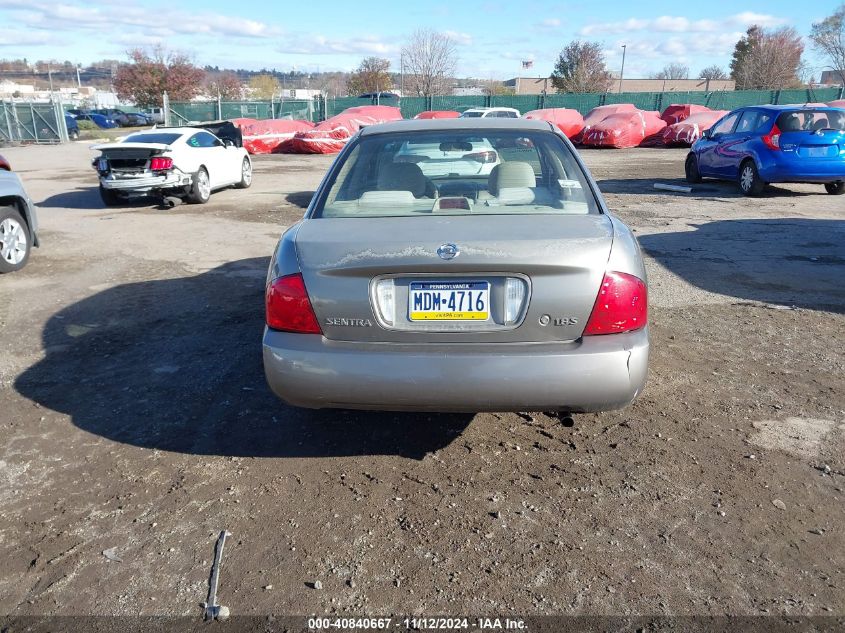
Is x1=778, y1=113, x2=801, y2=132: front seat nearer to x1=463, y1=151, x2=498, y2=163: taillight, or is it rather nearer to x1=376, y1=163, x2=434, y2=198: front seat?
x1=463, y1=151, x2=498, y2=163: taillight

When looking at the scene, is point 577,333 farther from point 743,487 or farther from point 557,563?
point 743,487

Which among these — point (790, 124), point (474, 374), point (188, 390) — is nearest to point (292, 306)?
point (474, 374)

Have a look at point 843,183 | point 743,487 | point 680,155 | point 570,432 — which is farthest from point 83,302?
point 680,155

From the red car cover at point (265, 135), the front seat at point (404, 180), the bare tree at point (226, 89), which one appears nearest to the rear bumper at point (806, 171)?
the front seat at point (404, 180)

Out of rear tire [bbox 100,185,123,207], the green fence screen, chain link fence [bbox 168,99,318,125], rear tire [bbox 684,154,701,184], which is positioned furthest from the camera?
the green fence screen

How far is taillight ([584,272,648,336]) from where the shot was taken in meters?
2.88

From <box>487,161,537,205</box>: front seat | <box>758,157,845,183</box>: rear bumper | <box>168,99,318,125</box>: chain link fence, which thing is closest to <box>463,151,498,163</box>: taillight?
<box>487,161,537,205</box>: front seat

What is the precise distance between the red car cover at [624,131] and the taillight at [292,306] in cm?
2632

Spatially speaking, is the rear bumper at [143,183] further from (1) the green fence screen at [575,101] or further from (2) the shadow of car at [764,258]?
(1) the green fence screen at [575,101]

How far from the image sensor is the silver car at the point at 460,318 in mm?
2836

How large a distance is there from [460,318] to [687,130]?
88.1 ft

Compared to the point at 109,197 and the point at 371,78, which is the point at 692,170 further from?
the point at 371,78

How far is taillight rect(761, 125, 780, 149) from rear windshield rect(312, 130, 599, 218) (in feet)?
32.7

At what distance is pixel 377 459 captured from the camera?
11.3 ft
